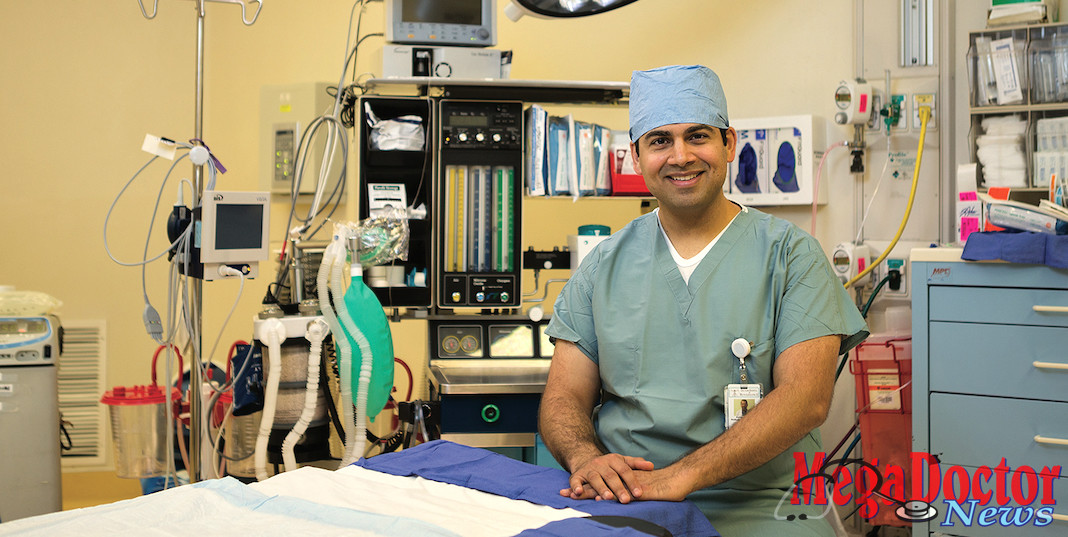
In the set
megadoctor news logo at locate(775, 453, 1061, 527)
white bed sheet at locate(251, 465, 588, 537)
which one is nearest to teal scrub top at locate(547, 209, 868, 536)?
white bed sheet at locate(251, 465, 588, 537)

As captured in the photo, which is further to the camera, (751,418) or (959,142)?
(959,142)

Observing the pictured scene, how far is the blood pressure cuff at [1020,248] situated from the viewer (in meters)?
2.39

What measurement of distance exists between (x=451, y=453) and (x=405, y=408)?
1.06 meters

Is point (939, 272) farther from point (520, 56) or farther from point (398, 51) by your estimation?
point (520, 56)

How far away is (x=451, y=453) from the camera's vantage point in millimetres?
1565

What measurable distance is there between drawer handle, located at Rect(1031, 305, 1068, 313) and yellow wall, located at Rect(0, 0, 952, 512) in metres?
1.73

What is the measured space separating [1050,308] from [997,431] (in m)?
0.39


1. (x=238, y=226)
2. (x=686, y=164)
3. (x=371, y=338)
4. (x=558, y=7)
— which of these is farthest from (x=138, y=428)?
(x=686, y=164)

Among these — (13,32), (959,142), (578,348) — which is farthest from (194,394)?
(959,142)

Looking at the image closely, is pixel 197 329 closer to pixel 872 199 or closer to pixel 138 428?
pixel 138 428

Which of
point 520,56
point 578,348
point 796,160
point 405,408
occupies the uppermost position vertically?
point 520,56

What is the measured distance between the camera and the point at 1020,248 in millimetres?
2447

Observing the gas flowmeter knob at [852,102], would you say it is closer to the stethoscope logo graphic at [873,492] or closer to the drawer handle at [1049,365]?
the drawer handle at [1049,365]

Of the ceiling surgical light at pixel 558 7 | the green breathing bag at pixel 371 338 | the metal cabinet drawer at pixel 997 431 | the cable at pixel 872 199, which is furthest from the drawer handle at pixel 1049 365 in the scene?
the green breathing bag at pixel 371 338
